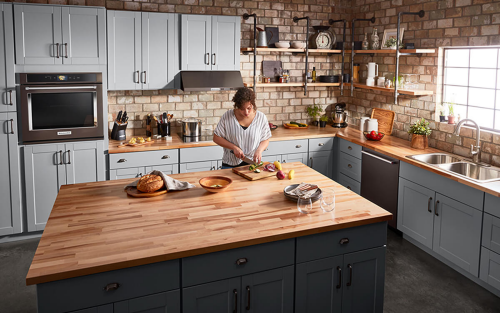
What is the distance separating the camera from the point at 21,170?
489cm

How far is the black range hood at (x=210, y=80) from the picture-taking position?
5527 mm

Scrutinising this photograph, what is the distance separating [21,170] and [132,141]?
1240 millimetres

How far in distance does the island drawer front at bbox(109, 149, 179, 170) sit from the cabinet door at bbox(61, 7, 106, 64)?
1.11 m

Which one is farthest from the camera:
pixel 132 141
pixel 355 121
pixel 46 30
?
pixel 355 121

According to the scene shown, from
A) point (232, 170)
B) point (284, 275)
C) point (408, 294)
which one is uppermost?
point (232, 170)

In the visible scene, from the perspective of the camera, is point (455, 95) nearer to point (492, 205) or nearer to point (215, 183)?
point (492, 205)

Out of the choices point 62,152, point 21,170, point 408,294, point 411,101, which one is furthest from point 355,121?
point 21,170

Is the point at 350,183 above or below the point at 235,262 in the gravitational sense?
below

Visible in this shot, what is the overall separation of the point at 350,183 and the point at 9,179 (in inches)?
163

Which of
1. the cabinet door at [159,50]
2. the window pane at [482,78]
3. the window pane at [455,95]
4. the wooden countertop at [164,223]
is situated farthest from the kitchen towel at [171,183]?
the window pane at [482,78]

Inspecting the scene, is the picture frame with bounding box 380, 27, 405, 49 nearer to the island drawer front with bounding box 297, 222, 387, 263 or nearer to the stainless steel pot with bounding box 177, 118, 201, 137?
the stainless steel pot with bounding box 177, 118, 201, 137

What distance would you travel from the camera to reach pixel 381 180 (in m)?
5.27

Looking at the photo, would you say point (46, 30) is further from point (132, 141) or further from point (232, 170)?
point (232, 170)

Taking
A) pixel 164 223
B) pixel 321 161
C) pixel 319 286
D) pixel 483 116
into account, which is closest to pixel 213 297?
pixel 164 223
